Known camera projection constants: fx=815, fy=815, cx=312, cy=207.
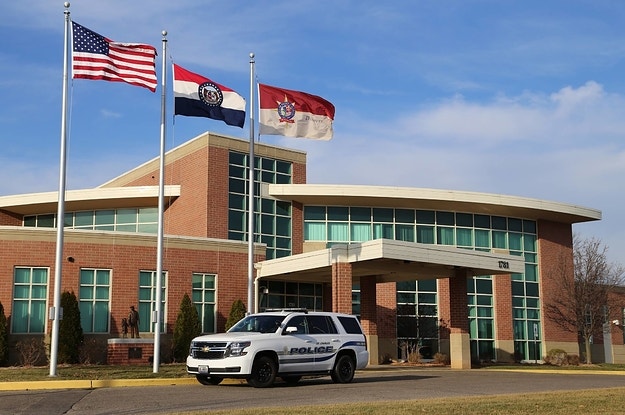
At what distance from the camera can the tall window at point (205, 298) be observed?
109ft

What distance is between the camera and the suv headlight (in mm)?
18047

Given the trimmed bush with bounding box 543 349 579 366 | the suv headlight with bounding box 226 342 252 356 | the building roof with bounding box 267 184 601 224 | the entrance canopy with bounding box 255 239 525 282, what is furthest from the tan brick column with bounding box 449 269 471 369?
the suv headlight with bounding box 226 342 252 356

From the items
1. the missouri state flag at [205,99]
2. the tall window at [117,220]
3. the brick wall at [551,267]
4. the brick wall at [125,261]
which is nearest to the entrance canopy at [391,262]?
the brick wall at [125,261]

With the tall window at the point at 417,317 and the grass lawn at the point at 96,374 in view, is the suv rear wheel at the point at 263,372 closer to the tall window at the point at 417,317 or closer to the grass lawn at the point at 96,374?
the grass lawn at the point at 96,374

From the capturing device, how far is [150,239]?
107ft

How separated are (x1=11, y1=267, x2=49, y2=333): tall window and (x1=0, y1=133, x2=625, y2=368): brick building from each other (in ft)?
0.13

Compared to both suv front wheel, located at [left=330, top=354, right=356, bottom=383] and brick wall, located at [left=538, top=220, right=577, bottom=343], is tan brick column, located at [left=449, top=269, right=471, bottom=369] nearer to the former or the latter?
suv front wheel, located at [left=330, top=354, right=356, bottom=383]

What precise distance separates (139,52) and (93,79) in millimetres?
1718

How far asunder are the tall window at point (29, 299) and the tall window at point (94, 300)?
1.39 metres

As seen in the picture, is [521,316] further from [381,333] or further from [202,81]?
[202,81]

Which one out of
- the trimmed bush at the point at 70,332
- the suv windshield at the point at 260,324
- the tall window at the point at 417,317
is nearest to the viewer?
the suv windshield at the point at 260,324

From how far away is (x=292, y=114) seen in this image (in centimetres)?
2606

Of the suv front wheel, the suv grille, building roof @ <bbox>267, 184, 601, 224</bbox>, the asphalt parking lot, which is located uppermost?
building roof @ <bbox>267, 184, 601, 224</bbox>

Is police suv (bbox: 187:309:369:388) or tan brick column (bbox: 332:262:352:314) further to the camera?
tan brick column (bbox: 332:262:352:314)
